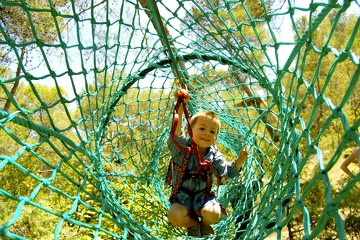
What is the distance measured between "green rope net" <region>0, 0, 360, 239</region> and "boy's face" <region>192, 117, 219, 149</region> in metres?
0.14

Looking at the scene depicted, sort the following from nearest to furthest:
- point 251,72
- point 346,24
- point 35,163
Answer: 1. point 251,72
2. point 35,163
3. point 346,24

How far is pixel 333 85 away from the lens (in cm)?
434

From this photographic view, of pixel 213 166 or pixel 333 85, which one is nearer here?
pixel 213 166

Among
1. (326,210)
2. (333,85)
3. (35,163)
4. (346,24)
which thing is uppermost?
(346,24)

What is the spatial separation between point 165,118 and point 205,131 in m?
0.45

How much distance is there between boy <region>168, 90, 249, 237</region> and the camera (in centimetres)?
128

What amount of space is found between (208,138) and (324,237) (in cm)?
288

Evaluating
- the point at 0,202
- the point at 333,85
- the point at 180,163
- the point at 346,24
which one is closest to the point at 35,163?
the point at 0,202

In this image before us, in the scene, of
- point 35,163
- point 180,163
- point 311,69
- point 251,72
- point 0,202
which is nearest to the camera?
point 251,72

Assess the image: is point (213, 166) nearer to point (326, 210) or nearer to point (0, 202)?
point (326, 210)

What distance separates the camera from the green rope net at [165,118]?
74 centimetres

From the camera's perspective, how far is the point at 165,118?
5.89 ft

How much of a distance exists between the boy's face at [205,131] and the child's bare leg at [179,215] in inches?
9.5

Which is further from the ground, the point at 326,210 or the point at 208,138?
the point at 208,138
